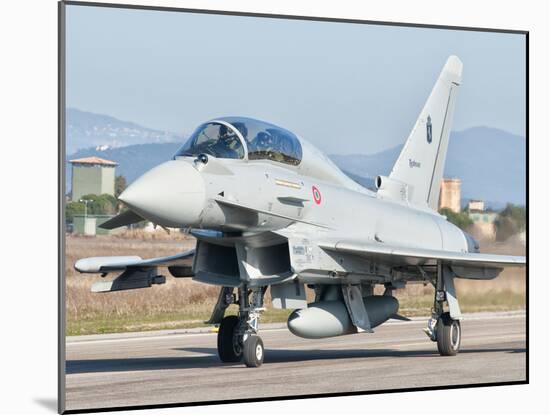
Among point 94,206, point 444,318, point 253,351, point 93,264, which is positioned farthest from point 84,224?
point 444,318

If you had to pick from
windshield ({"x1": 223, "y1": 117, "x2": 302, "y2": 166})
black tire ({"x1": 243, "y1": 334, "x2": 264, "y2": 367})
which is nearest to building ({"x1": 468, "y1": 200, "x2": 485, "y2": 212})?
windshield ({"x1": 223, "y1": 117, "x2": 302, "y2": 166})

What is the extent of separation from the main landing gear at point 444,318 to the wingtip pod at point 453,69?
4665 mm

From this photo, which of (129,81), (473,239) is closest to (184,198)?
(129,81)

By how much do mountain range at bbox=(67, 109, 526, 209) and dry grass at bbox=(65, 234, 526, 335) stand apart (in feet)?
3.85

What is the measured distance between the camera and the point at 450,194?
2167cm

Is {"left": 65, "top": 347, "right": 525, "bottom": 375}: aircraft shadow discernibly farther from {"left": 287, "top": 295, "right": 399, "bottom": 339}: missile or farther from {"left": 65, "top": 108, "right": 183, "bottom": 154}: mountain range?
{"left": 65, "top": 108, "right": 183, "bottom": 154}: mountain range

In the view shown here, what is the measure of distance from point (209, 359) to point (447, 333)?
3.47 metres

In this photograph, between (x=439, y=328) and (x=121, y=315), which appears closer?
(x=439, y=328)

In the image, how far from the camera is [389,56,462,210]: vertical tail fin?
61.8 feet

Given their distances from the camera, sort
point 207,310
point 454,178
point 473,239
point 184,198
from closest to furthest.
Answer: point 184,198 → point 473,239 → point 454,178 → point 207,310

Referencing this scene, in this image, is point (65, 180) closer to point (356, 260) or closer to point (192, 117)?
point (356, 260)

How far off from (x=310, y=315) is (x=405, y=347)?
4.48 metres

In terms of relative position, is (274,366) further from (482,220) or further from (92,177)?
(482,220)

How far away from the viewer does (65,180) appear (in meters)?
11.5
